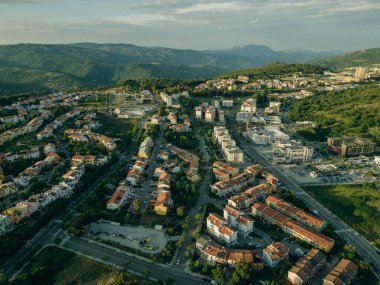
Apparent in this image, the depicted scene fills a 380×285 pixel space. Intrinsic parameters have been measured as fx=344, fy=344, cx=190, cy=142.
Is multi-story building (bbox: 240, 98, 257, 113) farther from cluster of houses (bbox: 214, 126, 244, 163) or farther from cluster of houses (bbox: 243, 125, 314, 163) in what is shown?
cluster of houses (bbox: 214, 126, 244, 163)

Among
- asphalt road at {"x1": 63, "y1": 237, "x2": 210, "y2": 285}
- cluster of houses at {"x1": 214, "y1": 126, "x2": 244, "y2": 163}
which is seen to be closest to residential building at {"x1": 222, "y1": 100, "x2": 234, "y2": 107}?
cluster of houses at {"x1": 214, "y1": 126, "x2": 244, "y2": 163}

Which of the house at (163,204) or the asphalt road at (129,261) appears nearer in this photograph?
the asphalt road at (129,261)

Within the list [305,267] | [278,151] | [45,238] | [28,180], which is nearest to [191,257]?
[305,267]

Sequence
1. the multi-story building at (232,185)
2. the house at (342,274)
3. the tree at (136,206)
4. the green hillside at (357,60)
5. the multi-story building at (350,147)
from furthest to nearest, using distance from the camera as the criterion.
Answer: the green hillside at (357,60) → the multi-story building at (350,147) → the multi-story building at (232,185) → the tree at (136,206) → the house at (342,274)

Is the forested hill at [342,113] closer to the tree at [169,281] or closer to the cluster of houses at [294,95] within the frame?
the cluster of houses at [294,95]

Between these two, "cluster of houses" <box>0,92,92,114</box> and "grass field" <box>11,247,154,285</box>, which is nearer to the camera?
"grass field" <box>11,247,154,285</box>

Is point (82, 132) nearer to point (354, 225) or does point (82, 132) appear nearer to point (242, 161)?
point (242, 161)

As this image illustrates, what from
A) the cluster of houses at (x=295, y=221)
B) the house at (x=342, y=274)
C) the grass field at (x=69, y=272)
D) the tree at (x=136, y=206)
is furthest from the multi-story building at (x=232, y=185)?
the grass field at (x=69, y=272)
